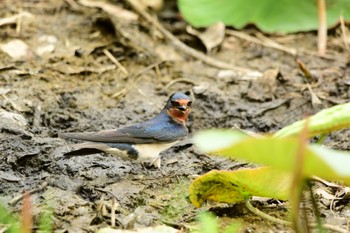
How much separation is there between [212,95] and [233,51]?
1015 mm

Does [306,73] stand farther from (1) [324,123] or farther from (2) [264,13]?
(1) [324,123]

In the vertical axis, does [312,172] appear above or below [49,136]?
above

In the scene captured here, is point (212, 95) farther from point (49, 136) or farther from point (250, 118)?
point (49, 136)

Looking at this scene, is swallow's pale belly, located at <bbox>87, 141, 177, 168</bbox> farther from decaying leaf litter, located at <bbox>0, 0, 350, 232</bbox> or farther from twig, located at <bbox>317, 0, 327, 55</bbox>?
twig, located at <bbox>317, 0, 327, 55</bbox>

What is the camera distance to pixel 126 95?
5.91m

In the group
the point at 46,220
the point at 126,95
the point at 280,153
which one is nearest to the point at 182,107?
the point at 126,95

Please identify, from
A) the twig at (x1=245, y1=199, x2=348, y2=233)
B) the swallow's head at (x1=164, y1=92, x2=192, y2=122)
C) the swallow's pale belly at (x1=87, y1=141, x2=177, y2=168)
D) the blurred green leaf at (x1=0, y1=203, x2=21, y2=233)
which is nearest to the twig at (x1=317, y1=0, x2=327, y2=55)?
the swallow's head at (x1=164, y1=92, x2=192, y2=122)

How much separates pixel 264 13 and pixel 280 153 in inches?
176

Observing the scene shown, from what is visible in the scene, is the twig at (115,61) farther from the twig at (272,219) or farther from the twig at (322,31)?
the twig at (272,219)

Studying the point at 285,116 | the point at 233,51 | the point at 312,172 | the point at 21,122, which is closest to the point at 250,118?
the point at 285,116

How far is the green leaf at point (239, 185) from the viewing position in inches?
138

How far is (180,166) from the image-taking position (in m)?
4.88

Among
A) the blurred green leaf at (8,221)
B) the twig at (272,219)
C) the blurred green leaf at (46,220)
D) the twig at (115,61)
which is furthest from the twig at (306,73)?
the blurred green leaf at (8,221)

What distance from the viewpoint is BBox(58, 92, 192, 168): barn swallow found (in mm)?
4578
